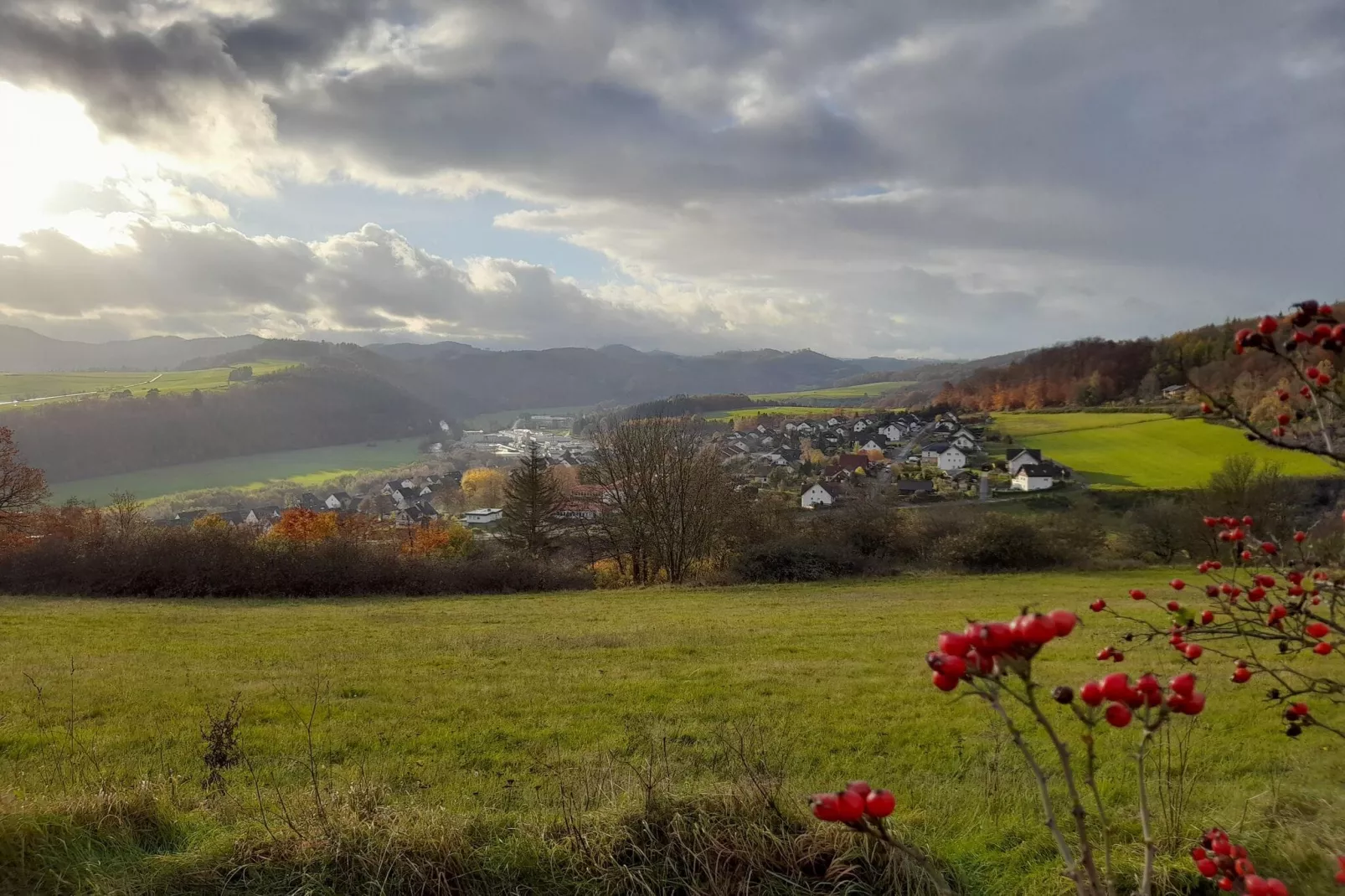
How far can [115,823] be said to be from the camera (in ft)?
12.9

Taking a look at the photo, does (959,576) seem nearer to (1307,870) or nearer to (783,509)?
(783,509)

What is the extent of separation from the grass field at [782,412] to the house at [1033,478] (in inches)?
1843

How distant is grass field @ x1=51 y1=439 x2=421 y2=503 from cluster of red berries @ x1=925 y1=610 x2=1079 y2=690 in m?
77.4

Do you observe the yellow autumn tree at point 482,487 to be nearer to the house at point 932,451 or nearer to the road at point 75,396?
the house at point 932,451

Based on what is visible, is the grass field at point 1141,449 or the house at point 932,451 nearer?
the grass field at point 1141,449

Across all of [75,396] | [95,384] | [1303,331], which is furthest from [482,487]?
[95,384]

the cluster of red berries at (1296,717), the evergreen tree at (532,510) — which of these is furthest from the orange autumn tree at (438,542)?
the cluster of red berries at (1296,717)

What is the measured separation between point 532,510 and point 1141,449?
45864mm

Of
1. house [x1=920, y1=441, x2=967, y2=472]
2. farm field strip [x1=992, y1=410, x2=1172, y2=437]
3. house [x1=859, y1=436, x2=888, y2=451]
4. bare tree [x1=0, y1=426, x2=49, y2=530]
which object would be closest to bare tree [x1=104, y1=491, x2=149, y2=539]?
bare tree [x1=0, y1=426, x2=49, y2=530]

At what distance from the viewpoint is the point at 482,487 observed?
67062mm

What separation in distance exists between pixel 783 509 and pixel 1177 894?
29712mm

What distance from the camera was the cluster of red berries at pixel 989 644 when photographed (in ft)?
4.34

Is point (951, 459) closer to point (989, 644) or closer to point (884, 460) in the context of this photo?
point (884, 460)

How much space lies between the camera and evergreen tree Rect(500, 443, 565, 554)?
33.3 m
